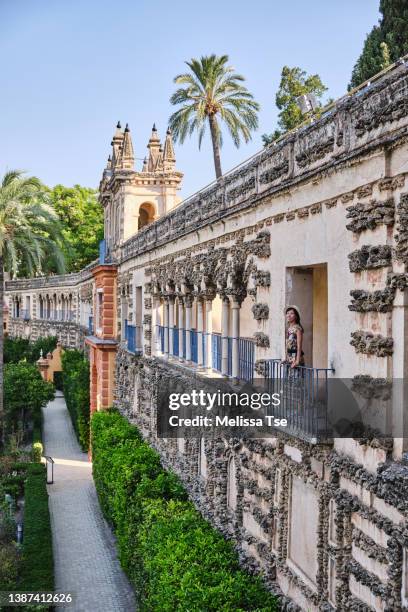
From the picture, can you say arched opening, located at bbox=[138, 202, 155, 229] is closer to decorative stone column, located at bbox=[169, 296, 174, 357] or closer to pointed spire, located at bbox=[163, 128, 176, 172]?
pointed spire, located at bbox=[163, 128, 176, 172]

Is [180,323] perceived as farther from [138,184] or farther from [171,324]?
[138,184]

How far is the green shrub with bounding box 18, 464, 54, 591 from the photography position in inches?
660

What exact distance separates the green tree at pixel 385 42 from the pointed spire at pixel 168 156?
27.9 ft

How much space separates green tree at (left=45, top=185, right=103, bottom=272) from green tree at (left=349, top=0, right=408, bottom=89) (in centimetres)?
3613

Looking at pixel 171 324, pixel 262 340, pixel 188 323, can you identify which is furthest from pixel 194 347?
pixel 262 340

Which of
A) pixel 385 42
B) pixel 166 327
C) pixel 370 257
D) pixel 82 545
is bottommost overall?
pixel 82 545

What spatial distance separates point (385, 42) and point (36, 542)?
24226 mm

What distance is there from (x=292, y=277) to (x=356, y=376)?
8.90 ft

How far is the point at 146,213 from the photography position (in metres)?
32.6

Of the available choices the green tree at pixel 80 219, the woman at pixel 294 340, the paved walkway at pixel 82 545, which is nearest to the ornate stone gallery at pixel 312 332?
the woman at pixel 294 340

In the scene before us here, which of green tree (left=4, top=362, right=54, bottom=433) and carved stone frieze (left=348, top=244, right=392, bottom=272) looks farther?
green tree (left=4, top=362, right=54, bottom=433)

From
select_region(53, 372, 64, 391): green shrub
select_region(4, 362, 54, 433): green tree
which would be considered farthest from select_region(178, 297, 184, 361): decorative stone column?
select_region(53, 372, 64, 391): green shrub

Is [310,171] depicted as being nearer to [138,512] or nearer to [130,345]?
[138,512]

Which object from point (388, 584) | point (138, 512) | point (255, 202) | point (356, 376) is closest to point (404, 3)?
point (255, 202)
